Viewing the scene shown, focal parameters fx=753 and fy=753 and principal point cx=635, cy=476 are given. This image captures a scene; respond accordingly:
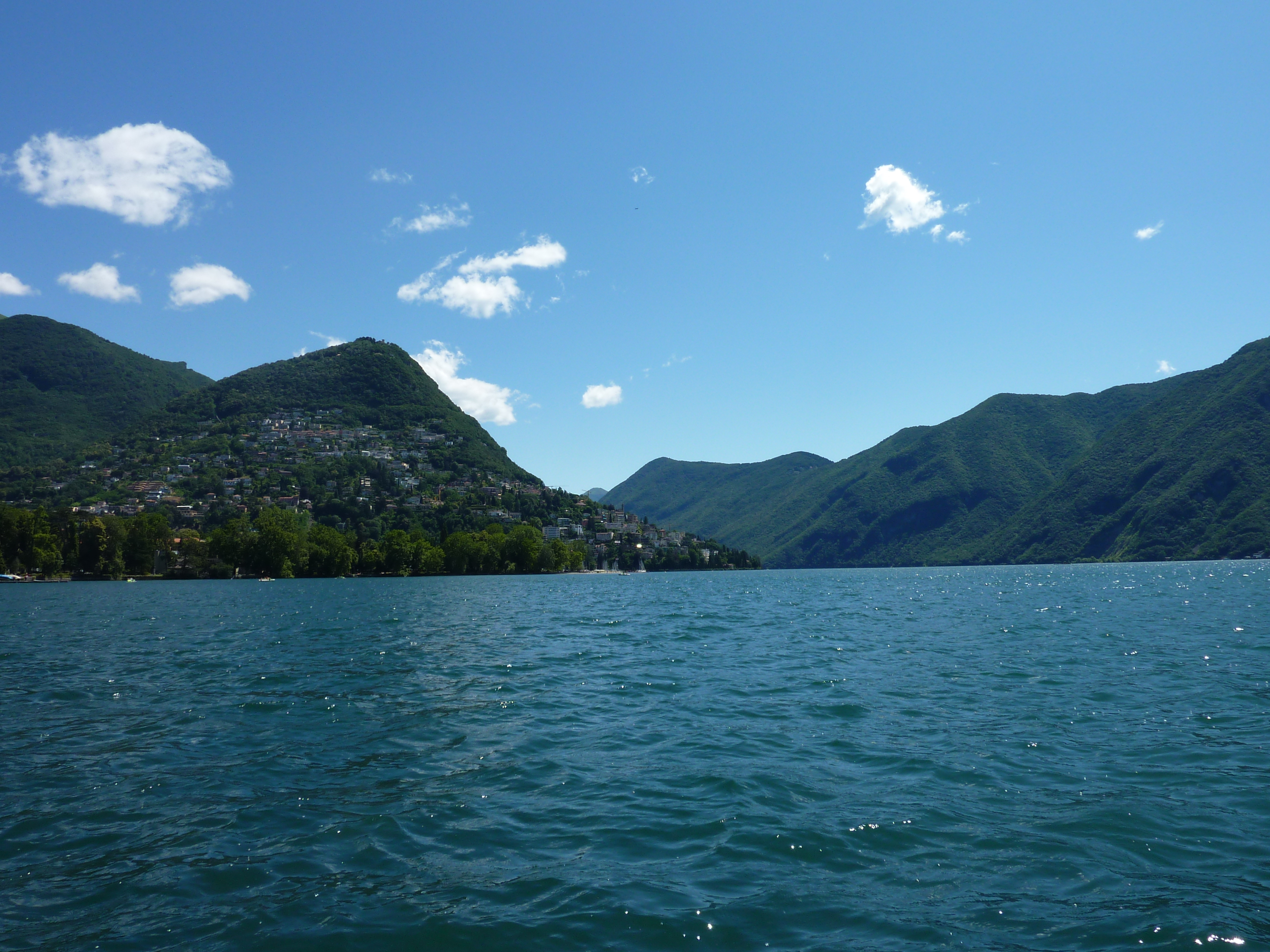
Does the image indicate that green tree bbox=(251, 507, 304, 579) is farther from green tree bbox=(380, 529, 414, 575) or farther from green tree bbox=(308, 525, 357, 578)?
green tree bbox=(380, 529, 414, 575)

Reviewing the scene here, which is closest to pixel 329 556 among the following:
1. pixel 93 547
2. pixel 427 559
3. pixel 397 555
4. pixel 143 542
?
pixel 397 555

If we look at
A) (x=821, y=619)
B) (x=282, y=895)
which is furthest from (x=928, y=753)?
(x=821, y=619)

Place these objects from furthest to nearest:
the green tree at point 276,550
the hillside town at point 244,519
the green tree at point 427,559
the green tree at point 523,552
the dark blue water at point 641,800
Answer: the green tree at point 523,552, the green tree at point 427,559, the green tree at point 276,550, the hillside town at point 244,519, the dark blue water at point 641,800

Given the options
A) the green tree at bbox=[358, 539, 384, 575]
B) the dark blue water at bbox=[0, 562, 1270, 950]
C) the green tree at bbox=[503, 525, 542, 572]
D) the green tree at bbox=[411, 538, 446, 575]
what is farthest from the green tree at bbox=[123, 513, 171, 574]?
the dark blue water at bbox=[0, 562, 1270, 950]

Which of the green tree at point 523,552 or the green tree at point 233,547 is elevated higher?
the green tree at point 233,547

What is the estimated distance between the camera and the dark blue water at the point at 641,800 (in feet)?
22.4

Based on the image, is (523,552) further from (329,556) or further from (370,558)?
(329,556)

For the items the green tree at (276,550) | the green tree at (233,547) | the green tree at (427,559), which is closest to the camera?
the green tree at (233,547)

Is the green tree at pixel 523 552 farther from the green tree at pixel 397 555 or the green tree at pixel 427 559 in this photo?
the green tree at pixel 397 555

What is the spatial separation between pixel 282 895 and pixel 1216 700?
60.6 feet

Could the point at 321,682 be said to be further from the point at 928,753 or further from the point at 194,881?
the point at 928,753

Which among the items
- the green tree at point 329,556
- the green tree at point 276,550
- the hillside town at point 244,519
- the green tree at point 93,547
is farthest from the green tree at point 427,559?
the green tree at point 93,547

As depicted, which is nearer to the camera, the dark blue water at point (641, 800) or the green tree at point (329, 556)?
the dark blue water at point (641, 800)

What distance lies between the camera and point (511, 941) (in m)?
6.46
